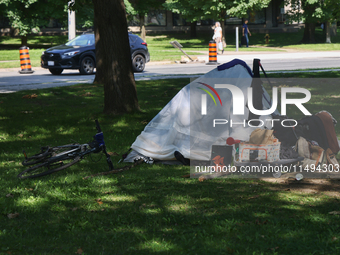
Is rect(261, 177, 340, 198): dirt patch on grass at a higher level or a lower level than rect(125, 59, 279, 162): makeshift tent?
lower

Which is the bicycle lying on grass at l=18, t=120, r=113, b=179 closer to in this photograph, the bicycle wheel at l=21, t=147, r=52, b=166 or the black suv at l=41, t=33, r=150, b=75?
the bicycle wheel at l=21, t=147, r=52, b=166

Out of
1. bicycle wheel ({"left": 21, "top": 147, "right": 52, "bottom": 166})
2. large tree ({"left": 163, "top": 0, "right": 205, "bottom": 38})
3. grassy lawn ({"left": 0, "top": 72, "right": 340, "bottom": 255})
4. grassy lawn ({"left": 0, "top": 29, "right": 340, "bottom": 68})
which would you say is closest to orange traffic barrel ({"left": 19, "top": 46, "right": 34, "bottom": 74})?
grassy lawn ({"left": 0, "top": 29, "right": 340, "bottom": 68})

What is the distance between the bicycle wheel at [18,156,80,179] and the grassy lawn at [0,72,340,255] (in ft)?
0.38

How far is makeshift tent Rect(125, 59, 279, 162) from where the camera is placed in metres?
6.75

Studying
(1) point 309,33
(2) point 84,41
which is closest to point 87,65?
(2) point 84,41

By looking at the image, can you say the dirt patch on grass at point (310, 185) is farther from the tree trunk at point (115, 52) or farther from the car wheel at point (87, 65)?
the car wheel at point (87, 65)

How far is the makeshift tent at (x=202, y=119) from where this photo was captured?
22.1ft

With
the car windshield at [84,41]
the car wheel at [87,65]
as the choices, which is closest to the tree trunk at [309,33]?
the car windshield at [84,41]

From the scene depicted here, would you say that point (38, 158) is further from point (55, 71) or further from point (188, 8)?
point (188, 8)

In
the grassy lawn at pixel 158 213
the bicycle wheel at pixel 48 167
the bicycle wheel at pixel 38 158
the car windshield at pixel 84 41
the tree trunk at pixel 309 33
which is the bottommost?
the grassy lawn at pixel 158 213

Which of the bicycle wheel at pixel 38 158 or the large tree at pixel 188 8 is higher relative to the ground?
the large tree at pixel 188 8

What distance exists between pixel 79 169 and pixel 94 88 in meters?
7.54

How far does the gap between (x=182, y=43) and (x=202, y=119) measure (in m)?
36.7

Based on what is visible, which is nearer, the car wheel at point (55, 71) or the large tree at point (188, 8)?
the car wheel at point (55, 71)
